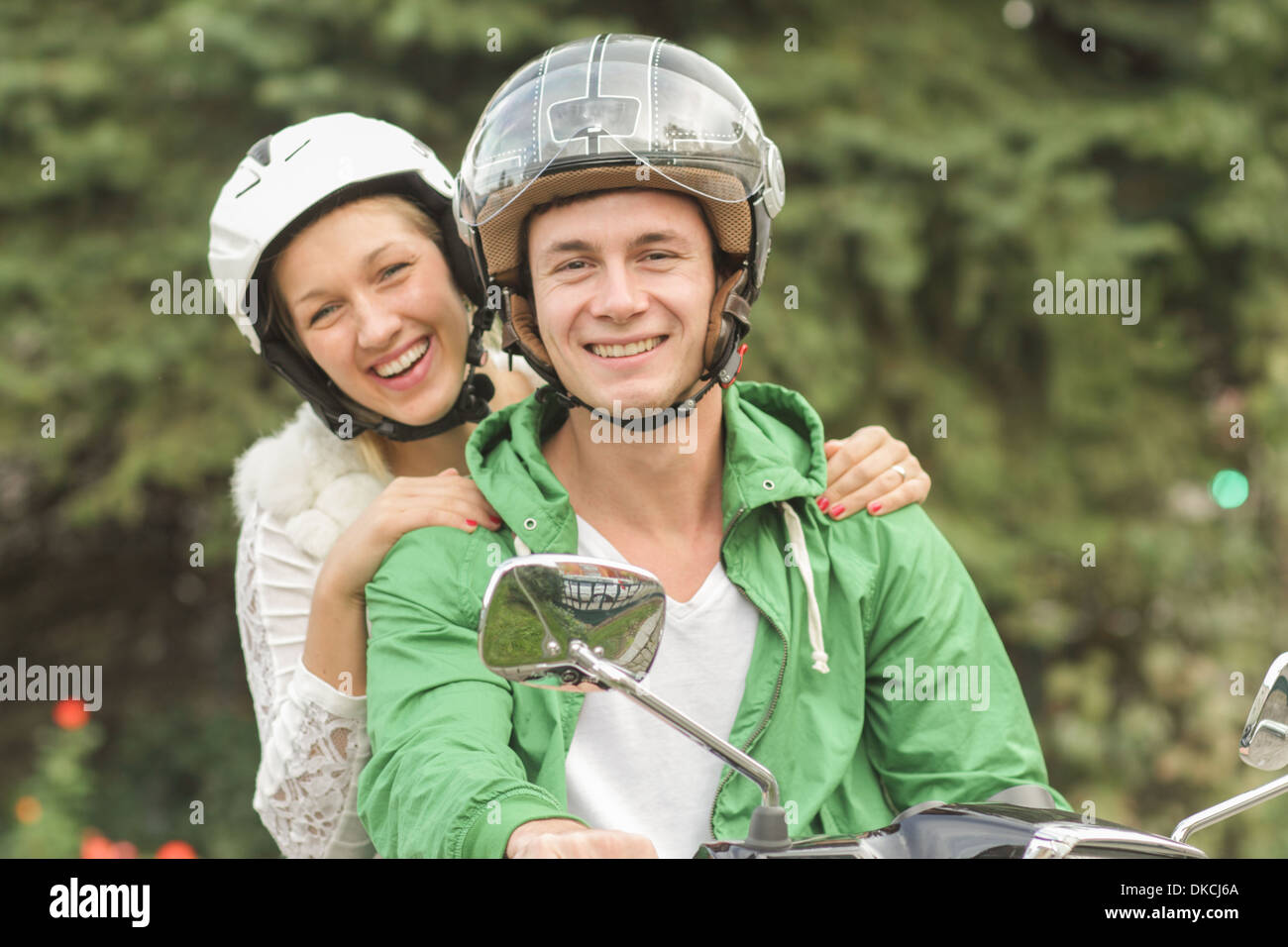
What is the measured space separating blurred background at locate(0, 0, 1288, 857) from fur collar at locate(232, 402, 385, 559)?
3.03 m

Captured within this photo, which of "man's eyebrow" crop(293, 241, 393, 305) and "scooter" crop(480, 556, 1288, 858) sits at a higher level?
"man's eyebrow" crop(293, 241, 393, 305)

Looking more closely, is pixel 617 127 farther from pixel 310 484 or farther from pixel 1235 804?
pixel 1235 804

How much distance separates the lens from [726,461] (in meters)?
2.65

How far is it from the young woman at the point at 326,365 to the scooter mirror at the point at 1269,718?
3.61 ft

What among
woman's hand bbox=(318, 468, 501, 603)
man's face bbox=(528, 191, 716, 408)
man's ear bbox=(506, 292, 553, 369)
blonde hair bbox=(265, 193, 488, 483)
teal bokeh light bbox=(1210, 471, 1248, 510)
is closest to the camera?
man's face bbox=(528, 191, 716, 408)

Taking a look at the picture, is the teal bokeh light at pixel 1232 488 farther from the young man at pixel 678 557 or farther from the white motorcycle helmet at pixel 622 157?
the white motorcycle helmet at pixel 622 157

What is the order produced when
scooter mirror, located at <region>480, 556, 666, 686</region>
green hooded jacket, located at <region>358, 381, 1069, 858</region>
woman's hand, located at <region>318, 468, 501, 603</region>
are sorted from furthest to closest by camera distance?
woman's hand, located at <region>318, 468, 501, 603</region>
green hooded jacket, located at <region>358, 381, 1069, 858</region>
scooter mirror, located at <region>480, 556, 666, 686</region>

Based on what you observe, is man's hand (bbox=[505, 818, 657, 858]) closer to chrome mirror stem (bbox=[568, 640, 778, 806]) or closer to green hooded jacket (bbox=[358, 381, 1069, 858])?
chrome mirror stem (bbox=[568, 640, 778, 806])

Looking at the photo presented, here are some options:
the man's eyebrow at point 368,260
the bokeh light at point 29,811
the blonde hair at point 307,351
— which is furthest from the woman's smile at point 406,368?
the bokeh light at point 29,811

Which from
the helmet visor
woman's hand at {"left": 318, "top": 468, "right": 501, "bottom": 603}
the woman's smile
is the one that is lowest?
woman's hand at {"left": 318, "top": 468, "right": 501, "bottom": 603}

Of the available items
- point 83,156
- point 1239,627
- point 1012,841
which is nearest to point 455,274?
point 1012,841

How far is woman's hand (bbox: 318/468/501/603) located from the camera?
2645 mm

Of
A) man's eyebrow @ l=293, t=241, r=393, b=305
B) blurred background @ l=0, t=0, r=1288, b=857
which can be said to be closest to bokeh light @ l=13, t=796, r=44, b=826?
blurred background @ l=0, t=0, r=1288, b=857
